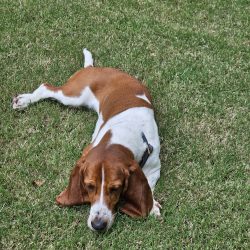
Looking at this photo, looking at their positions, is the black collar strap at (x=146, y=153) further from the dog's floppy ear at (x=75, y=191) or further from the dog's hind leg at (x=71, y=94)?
the dog's hind leg at (x=71, y=94)

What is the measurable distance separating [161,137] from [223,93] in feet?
3.63

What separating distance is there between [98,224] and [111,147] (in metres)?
0.63

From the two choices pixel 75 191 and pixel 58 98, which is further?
pixel 58 98

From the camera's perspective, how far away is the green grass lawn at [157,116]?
466cm

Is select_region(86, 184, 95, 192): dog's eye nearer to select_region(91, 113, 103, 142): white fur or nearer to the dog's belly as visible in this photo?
the dog's belly

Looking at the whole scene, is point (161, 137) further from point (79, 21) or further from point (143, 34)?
point (79, 21)

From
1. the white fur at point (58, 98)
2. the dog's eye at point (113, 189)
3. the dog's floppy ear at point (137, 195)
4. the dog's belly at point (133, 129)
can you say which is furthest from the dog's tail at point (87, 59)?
the dog's eye at point (113, 189)

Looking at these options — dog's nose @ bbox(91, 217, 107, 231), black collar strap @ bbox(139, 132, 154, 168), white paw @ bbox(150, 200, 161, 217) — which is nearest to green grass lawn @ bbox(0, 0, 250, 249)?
white paw @ bbox(150, 200, 161, 217)

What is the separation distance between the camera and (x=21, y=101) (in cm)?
590

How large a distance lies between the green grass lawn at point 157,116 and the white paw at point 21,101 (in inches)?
3.5

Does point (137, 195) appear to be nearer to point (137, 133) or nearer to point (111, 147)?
point (111, 147)

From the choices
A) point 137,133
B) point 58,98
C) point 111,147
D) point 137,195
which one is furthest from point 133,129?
point 58,98

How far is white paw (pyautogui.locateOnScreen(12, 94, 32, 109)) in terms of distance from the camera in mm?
5879

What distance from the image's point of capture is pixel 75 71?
21.5ft
